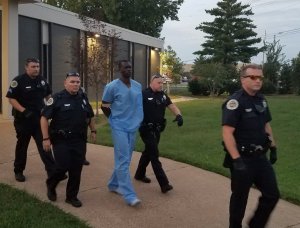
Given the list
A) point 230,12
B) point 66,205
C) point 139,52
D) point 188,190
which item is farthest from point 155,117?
point 230,12

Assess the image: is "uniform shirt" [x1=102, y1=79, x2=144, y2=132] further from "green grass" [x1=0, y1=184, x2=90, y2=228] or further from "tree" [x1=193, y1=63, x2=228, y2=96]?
"tree" [x1=193, y1=63, x2=228, y2=96]

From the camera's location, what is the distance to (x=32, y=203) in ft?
17.9

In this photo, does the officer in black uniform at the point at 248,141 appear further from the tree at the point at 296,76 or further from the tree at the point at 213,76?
the tree at the point at 296,76

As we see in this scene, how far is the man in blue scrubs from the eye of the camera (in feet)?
18.4

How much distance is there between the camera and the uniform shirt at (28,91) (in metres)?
6.27

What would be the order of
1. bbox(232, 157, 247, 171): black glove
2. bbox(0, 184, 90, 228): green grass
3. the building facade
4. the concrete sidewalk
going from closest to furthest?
bbox(232, 157, 247, 171): black glove, bbox(0, 184, 90, 228): green grass, the concrete sidewalk, the building facade

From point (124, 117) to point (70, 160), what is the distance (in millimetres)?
832

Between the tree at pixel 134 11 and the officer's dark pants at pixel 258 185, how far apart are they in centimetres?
4167

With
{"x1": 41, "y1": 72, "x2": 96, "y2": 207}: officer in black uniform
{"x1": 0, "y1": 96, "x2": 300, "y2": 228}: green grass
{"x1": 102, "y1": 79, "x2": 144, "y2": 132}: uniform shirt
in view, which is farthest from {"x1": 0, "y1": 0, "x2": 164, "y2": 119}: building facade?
{"x1": 41, "y1": 72, "x2": 96, "y2": 207}: officer in black uniform

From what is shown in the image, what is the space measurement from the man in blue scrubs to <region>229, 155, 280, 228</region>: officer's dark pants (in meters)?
1.41

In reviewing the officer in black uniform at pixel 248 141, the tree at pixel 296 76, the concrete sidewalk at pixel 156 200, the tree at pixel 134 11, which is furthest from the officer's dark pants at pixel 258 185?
the tree at pixel 134 11

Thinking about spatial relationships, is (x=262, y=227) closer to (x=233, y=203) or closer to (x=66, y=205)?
(x=233, y=203)

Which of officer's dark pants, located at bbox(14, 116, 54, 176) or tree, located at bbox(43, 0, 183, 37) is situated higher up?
tree, located at bbox(43, 0, 183, 37)

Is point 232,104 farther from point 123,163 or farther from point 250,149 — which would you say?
point 123,163
